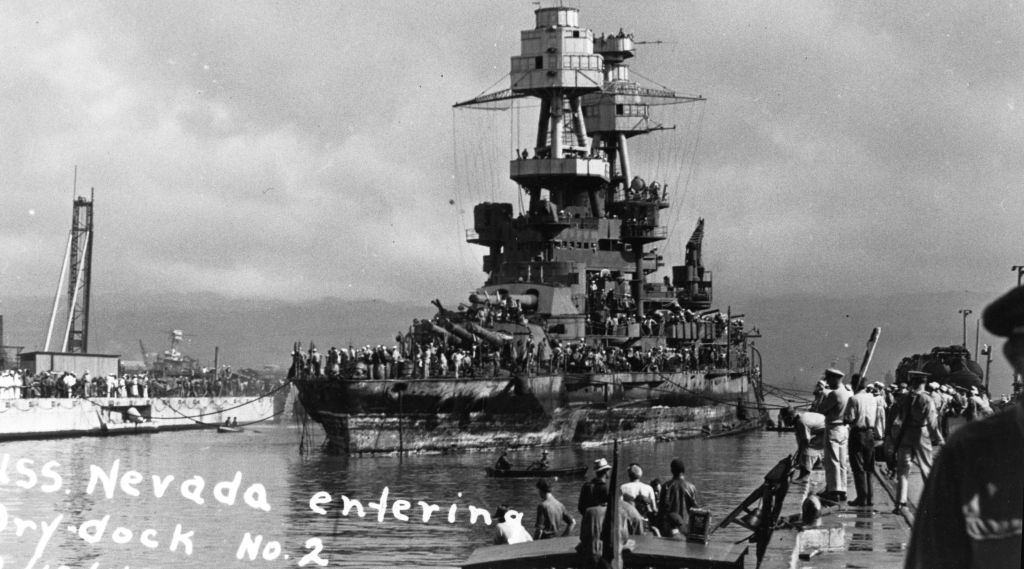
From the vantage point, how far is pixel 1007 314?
2730 mm

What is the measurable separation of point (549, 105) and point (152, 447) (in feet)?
89.4

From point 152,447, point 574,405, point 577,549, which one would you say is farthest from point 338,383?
point 577,549

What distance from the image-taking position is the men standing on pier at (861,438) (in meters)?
19.1

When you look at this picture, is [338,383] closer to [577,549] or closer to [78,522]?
[78,522]

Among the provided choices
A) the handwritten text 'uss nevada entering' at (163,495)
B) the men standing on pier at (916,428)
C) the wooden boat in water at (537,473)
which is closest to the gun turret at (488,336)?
the handwritten text 'uss nevada entering' at (163,495)

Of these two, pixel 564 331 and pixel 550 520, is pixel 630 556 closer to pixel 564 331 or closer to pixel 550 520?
pixel 550 520

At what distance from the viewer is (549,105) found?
7406 centimetres

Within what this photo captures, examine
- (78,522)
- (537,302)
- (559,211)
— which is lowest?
(78,522)

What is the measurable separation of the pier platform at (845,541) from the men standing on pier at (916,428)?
0.79 metres

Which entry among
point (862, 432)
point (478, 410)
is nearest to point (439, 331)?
point (478, 410)

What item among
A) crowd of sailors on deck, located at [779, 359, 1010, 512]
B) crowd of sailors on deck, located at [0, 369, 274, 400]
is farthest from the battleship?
crowd of sailors on deck, located at [779, 359, 1010, 512]

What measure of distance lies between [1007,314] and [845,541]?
13.9 meters

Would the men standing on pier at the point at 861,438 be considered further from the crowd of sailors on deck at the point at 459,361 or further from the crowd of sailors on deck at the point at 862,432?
the crowd of sailors on deck at the point at 459,361

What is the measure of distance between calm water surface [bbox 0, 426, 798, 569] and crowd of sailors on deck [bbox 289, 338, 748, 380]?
3523 millimetres
